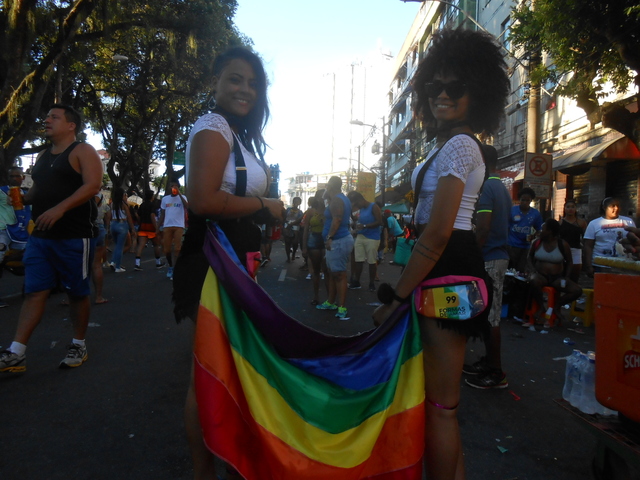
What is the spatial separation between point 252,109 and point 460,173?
3.05 feet

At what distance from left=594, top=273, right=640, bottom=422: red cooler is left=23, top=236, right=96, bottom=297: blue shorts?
3.41m

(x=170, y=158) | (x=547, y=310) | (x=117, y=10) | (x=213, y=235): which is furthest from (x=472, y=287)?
(x=170, y=158)

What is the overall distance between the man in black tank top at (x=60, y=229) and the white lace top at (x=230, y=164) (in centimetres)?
208

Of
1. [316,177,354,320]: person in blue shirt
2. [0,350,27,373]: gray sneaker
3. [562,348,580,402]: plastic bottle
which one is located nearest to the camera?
[562,348,580,402]: plastic bottle

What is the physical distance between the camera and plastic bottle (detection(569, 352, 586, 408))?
8.14 feet

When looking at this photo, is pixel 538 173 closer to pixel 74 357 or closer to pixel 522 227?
pixel 522 227

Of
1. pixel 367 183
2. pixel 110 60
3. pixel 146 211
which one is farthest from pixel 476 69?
pixel 367 183

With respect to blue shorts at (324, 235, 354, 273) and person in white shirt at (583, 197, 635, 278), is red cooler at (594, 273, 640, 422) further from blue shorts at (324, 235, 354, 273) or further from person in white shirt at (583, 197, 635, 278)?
person in white shirt at (583, 197, 635, 278)

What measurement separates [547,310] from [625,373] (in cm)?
473

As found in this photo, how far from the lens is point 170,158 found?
88.0 ft

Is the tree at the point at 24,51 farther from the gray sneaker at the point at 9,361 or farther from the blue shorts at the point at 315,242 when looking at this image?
the gray sneaker at the point at 9,361

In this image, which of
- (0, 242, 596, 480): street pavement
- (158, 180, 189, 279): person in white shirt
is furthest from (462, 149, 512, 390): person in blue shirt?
(158, 180, 189, 279): person in white shirt

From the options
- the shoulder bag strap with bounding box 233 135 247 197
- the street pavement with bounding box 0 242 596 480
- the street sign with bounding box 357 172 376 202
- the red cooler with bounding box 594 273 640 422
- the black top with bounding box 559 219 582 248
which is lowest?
the street pavement with bounding box 0 242 596 480

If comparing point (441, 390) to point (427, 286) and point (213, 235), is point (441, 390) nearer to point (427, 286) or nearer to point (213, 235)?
point (427, 286)
